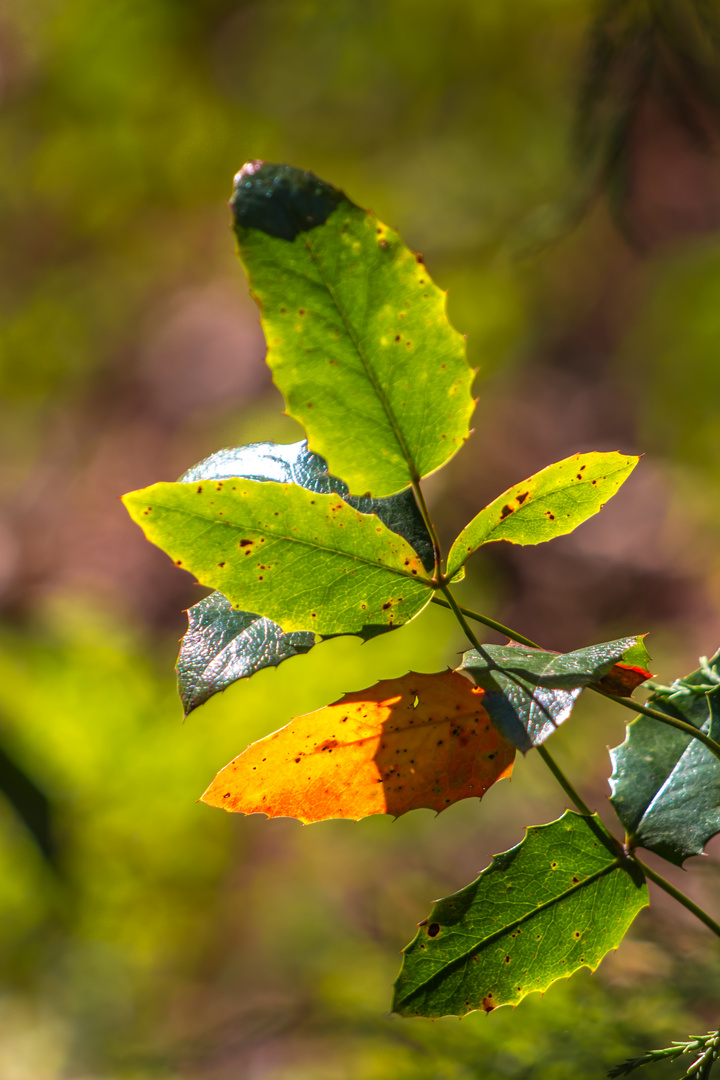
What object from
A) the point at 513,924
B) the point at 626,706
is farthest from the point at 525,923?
the point at 626,706

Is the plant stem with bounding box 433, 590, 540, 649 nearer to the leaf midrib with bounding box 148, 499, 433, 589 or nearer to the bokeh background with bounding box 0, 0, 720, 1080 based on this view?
the leaf midrib with bounding box 148, 499, 433, 589

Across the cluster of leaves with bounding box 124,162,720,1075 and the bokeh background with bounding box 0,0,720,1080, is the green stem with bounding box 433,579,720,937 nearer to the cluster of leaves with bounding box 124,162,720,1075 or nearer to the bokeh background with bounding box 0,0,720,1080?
the cluster of leaves with bounding box 124,162,720,1075

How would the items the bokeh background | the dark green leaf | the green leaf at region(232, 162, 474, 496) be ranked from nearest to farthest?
the green leaf at region(232, 162, 474, 496) → the dark green leaf → the bokeh background

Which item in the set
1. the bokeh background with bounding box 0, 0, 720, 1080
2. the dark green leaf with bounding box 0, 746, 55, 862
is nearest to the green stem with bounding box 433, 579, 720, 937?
the bokeh background with bounding box 0, 0, 720, 1080

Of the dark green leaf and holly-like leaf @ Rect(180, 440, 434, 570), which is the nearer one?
holly-like leaf @ Rect(180, 440, 434, 570)

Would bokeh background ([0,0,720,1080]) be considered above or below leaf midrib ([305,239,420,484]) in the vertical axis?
above

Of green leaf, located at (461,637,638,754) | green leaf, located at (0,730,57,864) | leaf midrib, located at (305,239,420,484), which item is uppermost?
green leaf, located at (0,730,57,864)

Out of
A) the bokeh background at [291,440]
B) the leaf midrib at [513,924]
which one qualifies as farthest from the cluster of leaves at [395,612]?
the bokeh background at [291,440]

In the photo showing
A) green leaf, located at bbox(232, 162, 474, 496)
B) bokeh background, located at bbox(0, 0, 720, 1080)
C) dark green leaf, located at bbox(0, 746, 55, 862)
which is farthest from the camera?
bokeh background, located at bbox(0, 0, 720, 1080)

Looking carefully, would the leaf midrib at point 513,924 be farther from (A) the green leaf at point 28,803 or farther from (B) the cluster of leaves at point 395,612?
(A) the green leaf at point 28,803
